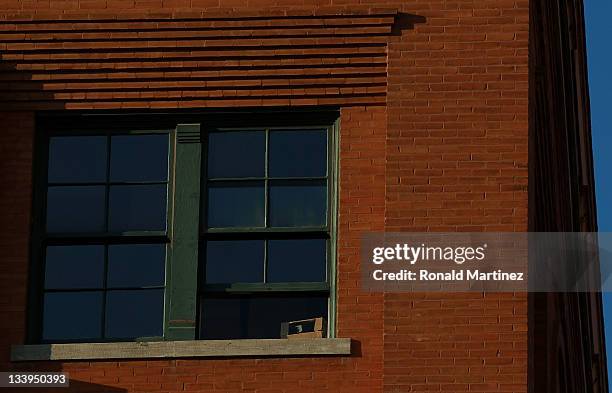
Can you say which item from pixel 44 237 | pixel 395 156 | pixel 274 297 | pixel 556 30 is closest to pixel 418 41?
pixel 395 156

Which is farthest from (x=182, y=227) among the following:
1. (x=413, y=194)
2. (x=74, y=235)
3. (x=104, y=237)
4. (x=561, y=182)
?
(x=561, y=182)

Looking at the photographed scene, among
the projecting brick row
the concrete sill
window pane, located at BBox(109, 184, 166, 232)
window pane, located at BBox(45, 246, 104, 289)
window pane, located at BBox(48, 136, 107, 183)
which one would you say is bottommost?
the concrete sill

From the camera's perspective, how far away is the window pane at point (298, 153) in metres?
16.5

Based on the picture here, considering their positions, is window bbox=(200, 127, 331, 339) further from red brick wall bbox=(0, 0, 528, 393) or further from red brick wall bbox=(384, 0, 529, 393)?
red brick wall bbox=(384, 0, 529, 393)

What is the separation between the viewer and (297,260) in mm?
16312

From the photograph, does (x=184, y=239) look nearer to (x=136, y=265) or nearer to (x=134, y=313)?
(x=136, y=265)

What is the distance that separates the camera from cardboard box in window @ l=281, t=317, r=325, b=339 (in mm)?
15990

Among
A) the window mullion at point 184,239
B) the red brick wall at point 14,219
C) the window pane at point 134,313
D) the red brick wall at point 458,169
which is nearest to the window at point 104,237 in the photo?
the window pane at point 134,313

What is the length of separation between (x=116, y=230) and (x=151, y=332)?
1.03 m

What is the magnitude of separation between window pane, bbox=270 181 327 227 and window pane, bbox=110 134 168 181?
104 cm

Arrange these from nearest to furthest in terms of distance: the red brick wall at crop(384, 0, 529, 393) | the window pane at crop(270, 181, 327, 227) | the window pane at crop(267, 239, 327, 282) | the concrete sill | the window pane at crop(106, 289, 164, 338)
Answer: the red brick wall at crop(384, 0, 529, 393), the concrete sill, the window pane at crop(106, 289, 164, 338), the window pane at crop(267, 239, 327, 282), the window pane at crop(270, 181, 327, 227)

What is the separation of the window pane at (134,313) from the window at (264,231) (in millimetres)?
391

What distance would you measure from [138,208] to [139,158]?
0.48 metres

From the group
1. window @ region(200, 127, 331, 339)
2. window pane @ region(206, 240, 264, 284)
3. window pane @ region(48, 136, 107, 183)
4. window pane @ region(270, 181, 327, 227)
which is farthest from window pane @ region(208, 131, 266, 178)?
window pane @ region(48, 136, 107, 183)
